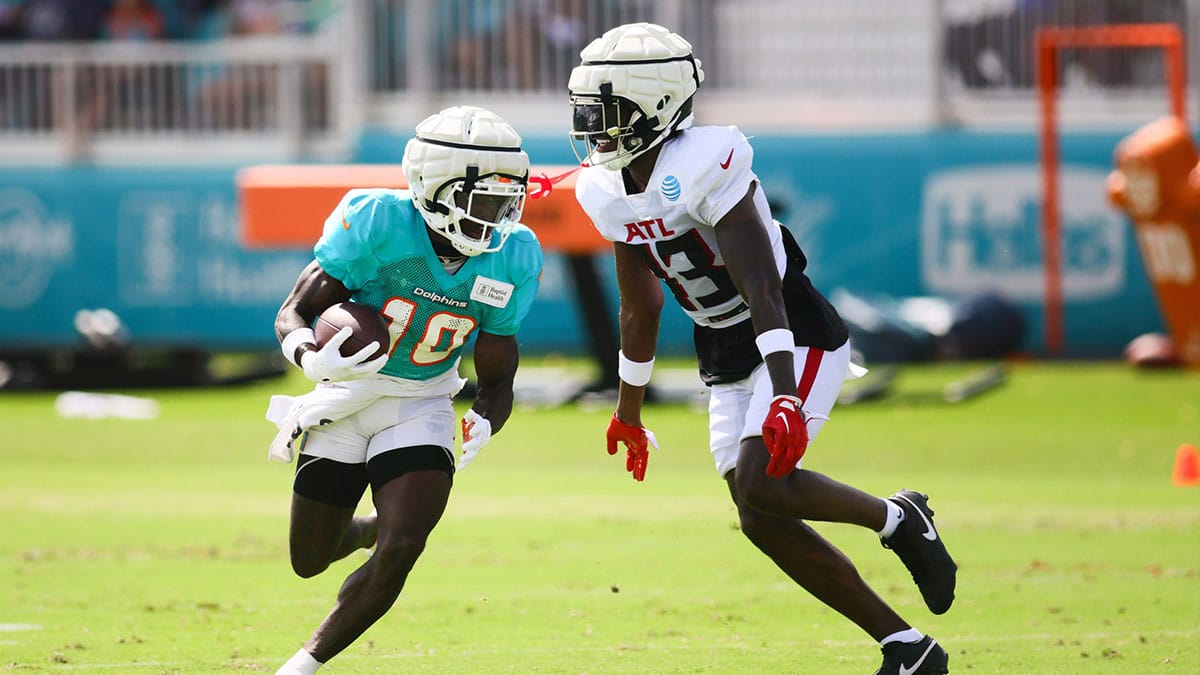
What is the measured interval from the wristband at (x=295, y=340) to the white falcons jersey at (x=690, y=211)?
0.92m

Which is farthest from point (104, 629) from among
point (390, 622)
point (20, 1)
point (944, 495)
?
point (20, 1)

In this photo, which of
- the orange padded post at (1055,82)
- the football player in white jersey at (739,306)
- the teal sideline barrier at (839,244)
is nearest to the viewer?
the football player in white jersey at (739,306)

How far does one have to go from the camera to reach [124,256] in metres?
19.2

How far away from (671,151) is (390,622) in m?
2.32

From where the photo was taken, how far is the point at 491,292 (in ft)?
17.6

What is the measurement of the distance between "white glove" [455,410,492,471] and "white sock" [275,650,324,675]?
75 centimetres

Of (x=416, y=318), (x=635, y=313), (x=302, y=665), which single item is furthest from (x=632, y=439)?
(x=302, y=665)

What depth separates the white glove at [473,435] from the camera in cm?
531

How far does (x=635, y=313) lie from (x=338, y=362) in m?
0.99

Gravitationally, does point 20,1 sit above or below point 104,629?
above

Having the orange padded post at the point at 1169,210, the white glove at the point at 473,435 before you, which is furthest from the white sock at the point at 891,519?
the orange padded post at the point at 1169,210

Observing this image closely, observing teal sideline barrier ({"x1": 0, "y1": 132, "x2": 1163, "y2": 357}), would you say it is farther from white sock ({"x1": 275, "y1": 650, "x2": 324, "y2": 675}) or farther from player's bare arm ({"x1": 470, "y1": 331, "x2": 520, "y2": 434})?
white sock ({"x1": 275, "y1": 650, "x2": 324, "y2": 675})

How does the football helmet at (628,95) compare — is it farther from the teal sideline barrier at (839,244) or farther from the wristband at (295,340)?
the teal sideline barrier at (839,244)

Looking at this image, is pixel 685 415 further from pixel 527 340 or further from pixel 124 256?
pixel 124 256
